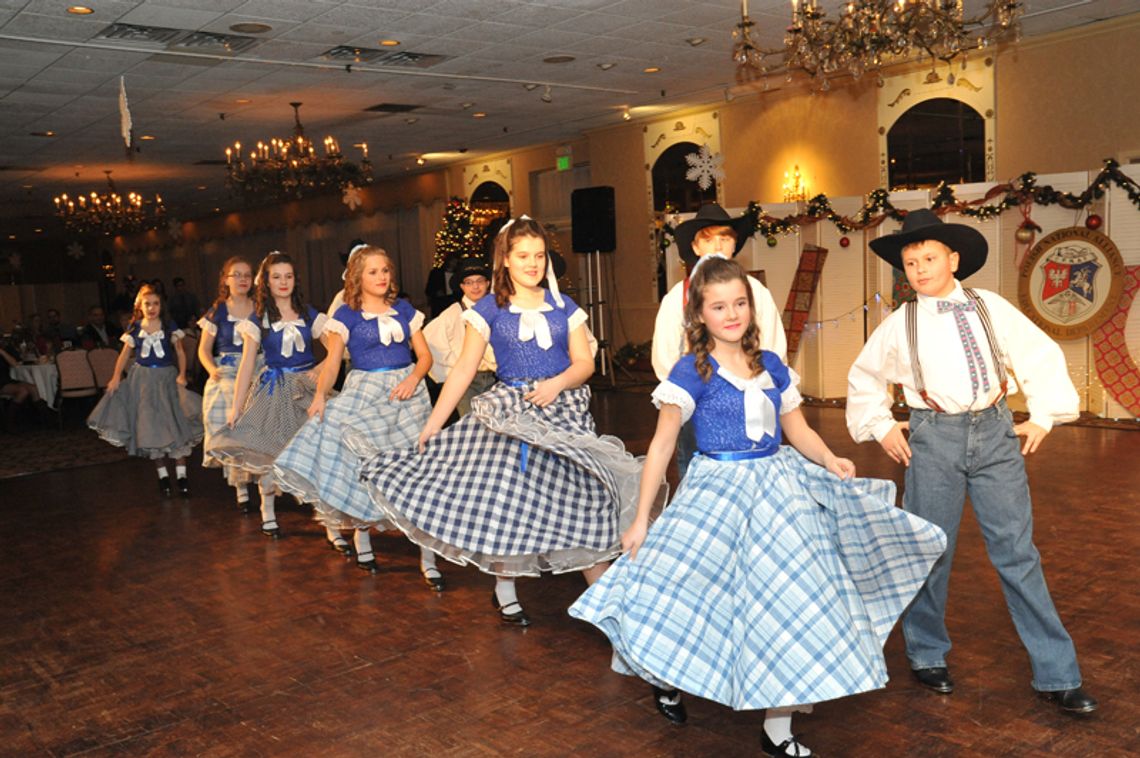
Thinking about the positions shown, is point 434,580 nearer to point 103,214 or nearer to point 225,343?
point 225,343

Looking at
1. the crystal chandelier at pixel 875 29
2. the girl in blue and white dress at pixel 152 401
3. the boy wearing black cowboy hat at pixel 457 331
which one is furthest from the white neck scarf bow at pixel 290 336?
the crystal chandelier at pixel 875 29

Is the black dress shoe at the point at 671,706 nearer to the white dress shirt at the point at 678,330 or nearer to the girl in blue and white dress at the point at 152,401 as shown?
the white dress shirt at the point at 678,330

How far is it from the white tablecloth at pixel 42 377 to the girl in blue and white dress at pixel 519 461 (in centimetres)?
863

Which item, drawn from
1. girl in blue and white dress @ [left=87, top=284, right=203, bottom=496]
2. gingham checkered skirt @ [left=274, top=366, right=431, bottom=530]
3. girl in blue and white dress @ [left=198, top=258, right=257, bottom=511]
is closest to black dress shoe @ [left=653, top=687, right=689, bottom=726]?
gingham checkered skirt @ [left=274, top=366, right=431, bottom=530]

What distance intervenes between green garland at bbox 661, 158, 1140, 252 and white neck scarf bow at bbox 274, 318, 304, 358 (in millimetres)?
2840

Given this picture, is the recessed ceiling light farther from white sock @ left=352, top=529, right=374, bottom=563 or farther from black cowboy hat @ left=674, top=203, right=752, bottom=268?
black cowboy hat @ left=674, top=203, right=752, bottom=268

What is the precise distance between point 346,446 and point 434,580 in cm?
74

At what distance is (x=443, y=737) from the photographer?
3164 millimetres

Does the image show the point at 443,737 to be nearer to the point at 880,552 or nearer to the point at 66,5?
the point at 880,552

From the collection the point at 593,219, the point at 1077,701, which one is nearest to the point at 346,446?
the point at 1077,701

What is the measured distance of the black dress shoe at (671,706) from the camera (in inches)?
125

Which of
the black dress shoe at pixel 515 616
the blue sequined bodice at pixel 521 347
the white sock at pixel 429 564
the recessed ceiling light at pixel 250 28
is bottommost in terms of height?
the black dress shoe at pixel 515 616

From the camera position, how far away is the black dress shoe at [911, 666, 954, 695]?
3262 mm

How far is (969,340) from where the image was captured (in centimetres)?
307
